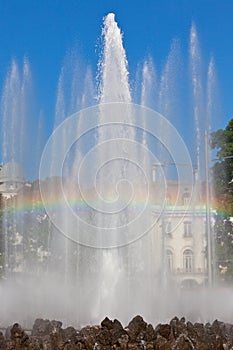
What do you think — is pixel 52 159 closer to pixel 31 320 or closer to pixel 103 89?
pixel 103 89

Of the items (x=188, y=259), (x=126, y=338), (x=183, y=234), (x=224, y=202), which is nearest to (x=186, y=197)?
(x=224, y=202)

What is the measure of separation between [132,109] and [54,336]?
9.71m

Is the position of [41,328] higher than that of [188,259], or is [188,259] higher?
[188,259]

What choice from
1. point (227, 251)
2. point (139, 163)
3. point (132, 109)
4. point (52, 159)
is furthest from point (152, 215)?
point (227, 251)

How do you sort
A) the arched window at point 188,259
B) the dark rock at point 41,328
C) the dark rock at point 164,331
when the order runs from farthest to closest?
the arched window at point 188,259 → the dark rock at point 41,328 → the dark rock at point 164,331

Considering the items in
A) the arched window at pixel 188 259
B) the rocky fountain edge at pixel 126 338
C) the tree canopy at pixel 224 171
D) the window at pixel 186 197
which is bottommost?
the rocky fountain edge at pixel 126 338

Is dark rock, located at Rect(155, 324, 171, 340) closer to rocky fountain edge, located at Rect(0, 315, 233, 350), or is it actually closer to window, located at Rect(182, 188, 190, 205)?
rocky fountain edge, located at Rect(0, 315, 233, 350)

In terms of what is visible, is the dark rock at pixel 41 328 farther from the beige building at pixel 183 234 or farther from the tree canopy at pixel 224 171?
the tree canopy at pixel 224 171

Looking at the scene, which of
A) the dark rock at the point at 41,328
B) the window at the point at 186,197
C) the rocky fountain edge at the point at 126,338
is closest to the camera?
the rocky fountain edge at the point at 126,338

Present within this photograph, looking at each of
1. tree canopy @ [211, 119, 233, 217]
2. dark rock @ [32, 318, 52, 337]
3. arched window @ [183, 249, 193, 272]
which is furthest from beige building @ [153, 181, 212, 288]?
dark rock @ [32, 318, 52, 337]

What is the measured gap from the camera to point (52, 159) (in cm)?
2355

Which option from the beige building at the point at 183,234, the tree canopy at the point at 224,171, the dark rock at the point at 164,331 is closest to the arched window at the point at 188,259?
the beige building at the point at 183,234

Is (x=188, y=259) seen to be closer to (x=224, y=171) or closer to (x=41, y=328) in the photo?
(x=224, y=171)

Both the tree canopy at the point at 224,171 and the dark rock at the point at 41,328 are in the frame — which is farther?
the tree canopy at the point at 224,171
